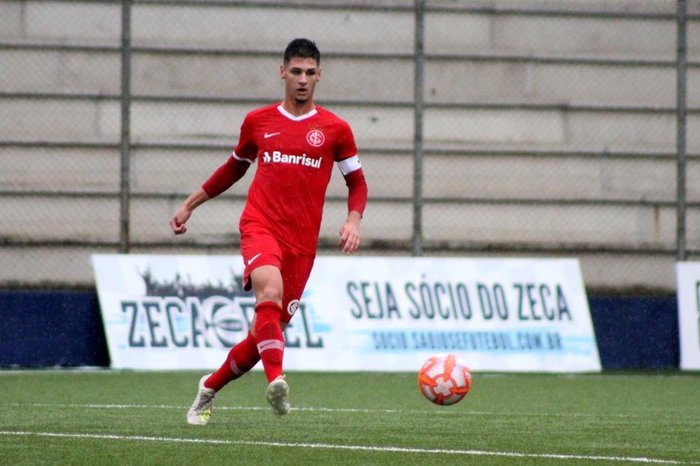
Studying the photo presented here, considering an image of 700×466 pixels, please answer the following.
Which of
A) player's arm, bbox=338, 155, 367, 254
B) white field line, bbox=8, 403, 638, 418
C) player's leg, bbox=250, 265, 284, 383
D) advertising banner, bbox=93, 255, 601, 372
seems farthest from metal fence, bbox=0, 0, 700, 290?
player's leg, bbox=250, 265, 284, 383

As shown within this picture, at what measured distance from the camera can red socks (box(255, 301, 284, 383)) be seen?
7.93m

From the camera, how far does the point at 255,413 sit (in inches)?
381

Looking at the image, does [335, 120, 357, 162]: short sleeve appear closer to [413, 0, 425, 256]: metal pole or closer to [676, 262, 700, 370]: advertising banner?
[413, 0, 425, 256]: metal pole

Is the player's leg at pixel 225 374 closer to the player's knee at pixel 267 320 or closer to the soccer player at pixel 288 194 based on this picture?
the soccer player at pixel 288 194

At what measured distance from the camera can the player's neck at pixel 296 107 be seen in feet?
28.2

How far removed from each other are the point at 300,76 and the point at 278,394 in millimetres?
2040

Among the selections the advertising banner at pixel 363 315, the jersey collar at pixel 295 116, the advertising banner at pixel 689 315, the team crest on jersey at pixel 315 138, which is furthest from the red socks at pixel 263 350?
the advertising banner at pixel 689 315

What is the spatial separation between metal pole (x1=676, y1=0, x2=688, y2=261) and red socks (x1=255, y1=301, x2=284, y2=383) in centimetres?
1072

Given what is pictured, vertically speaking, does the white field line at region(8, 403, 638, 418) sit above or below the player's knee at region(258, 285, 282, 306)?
below

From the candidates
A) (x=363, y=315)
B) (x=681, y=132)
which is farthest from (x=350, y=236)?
(x=681, y=132)

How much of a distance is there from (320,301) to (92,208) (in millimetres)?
3345

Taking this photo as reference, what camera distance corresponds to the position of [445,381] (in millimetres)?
8711

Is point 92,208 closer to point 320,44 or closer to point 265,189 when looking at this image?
point 320,44

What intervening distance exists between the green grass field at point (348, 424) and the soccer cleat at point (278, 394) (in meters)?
0.19
